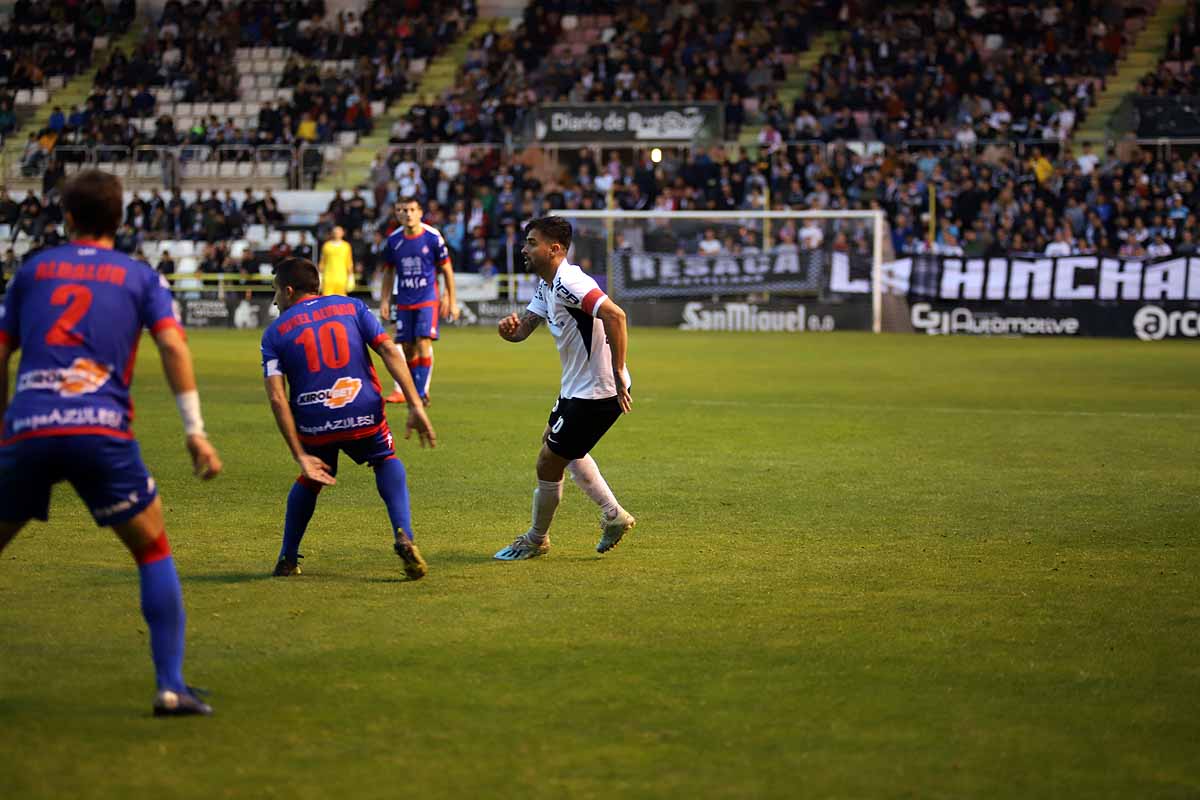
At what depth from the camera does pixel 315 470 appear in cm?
687

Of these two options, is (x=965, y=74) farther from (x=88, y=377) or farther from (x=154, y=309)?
(x=88, y=377)

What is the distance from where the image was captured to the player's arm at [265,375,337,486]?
22.5 feet

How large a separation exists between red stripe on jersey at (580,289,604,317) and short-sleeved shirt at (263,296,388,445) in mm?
1072

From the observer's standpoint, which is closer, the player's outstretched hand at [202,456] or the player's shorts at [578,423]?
the player's outstretched hand at [202,456]

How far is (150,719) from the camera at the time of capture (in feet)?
16.7

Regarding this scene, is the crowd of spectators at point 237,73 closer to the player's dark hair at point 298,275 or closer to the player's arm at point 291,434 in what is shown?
the player's dark hair at point 298,275

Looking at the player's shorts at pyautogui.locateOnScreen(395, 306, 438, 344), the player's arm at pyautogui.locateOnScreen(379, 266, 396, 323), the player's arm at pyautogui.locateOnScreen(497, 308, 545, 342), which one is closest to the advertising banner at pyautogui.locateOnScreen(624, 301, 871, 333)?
the player's shorts at pyautogui.locateOnScreen(395, 306, 438, 344)

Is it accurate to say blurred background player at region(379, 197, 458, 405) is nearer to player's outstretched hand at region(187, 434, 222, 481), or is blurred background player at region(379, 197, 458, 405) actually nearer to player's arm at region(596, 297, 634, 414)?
player's arm at region(596, 297, 634, 414)

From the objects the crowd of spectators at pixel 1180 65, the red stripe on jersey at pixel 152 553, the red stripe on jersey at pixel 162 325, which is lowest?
the red stripe on jersey at pixel 152 553

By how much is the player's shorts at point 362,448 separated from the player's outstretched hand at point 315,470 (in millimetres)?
443

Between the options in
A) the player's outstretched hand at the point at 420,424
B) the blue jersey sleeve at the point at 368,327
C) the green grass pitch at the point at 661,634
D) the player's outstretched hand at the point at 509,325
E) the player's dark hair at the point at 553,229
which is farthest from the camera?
the player's outstretched hand at the point at 509,325

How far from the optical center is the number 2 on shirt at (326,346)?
23.7 ft

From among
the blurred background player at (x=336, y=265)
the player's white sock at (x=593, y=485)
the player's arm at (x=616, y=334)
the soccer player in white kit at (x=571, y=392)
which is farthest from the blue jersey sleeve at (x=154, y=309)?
the blurred background player at (x=336, y=265)

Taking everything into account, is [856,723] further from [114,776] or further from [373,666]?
[114,776]
